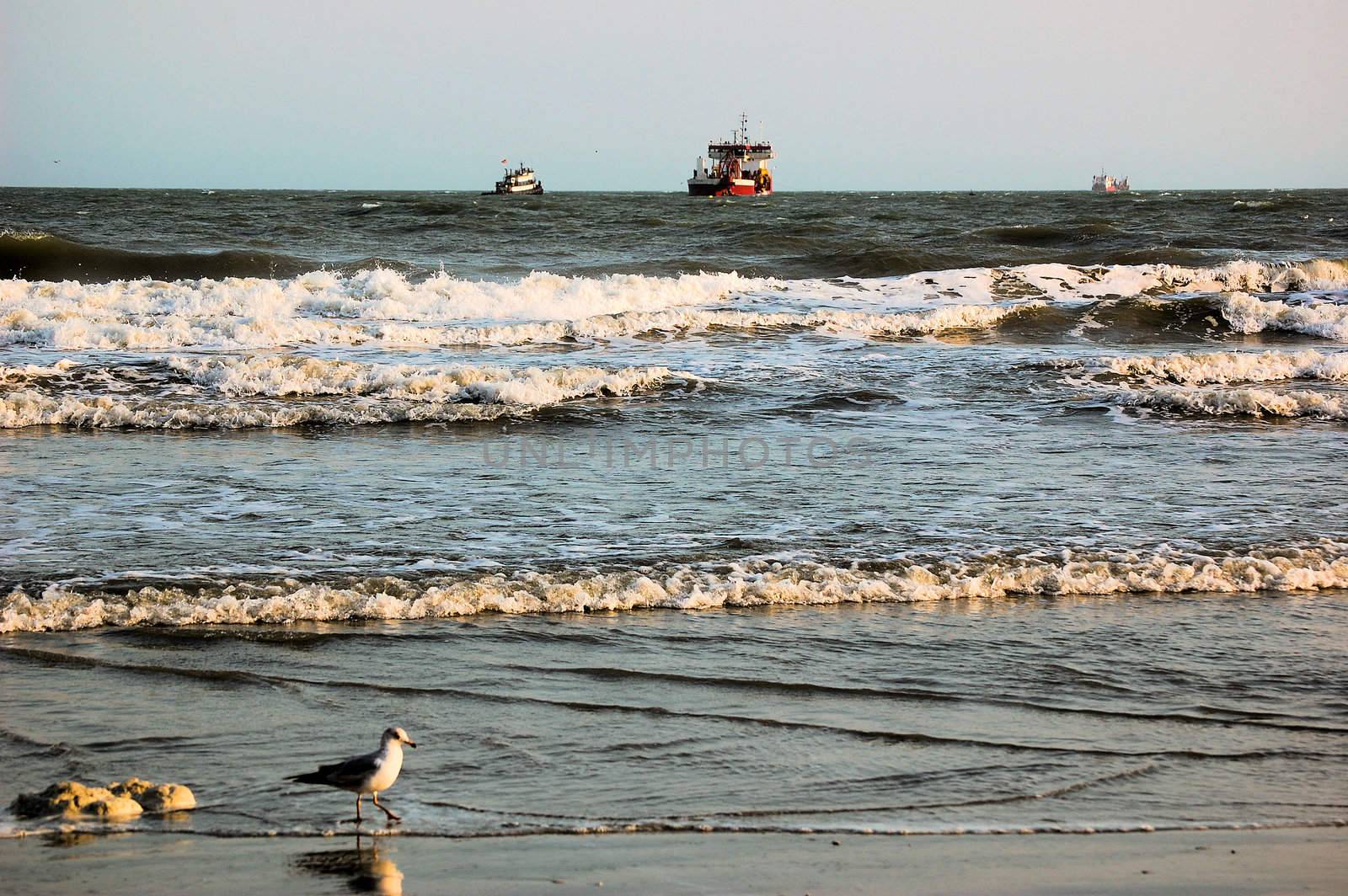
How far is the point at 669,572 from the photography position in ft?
21.4

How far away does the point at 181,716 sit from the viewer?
4582 mm

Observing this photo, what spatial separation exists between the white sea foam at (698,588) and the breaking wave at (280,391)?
5.79m

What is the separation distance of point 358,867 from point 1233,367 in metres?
14.1

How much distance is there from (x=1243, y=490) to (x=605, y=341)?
9872mm

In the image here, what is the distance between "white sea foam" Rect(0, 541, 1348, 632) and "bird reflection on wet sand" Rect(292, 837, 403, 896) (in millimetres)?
2409

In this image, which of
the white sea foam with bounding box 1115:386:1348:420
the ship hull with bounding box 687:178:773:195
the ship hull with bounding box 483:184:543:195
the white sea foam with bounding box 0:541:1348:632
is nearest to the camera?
the white sea foam with bounding box 0:541:1348:632

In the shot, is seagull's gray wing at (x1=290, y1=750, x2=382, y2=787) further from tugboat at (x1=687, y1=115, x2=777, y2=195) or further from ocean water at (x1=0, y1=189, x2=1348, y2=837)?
tugboat at (x1=687, y1=115, x2=777, y2=195)

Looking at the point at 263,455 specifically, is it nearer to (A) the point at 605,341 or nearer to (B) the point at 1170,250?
(A) the point at 605,341

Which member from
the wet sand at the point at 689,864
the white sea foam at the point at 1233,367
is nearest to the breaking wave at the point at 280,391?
the white sea foam at the point at 1233,367

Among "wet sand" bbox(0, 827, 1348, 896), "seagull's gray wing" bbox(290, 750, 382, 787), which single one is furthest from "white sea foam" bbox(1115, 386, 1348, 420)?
"seagull's gray wing" bbox(290, 750, 382, 787)

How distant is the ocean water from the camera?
4.17 m

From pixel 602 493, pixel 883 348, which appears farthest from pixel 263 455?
pixel 883 348

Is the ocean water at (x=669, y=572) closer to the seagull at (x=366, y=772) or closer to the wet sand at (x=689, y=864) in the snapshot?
the wet sand at (x=689, y=864)

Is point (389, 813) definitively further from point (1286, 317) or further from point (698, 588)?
point (1286, 317)
